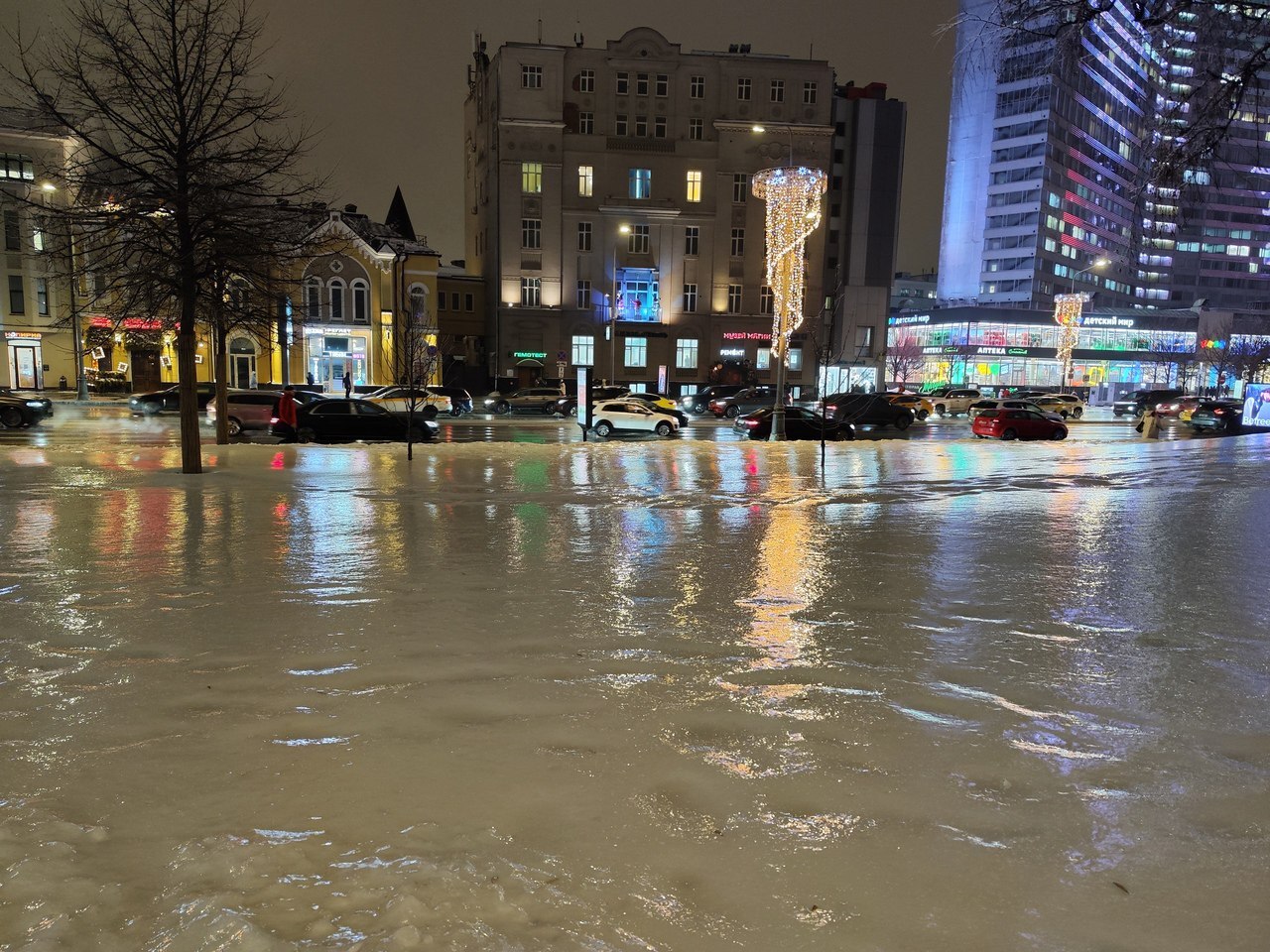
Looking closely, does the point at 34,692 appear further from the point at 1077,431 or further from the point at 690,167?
the point at 690,167

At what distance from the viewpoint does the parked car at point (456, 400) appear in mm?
38719

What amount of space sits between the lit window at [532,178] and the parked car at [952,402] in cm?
3058

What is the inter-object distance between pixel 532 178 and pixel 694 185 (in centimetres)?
1166

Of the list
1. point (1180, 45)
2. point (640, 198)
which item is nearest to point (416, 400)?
point (640, 198)

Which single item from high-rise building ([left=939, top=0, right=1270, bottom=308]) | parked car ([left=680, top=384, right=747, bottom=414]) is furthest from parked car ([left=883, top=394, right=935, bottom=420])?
high-rise building ([left=939, top=0, right=1270, bottom=308])

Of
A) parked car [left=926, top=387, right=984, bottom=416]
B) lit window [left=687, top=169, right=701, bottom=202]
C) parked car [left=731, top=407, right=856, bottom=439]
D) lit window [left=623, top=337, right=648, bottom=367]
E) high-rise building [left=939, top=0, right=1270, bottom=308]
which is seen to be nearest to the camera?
parked car [left=731, top=407, right=856, bottom=439]

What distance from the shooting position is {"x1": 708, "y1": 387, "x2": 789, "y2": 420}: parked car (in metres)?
41.9

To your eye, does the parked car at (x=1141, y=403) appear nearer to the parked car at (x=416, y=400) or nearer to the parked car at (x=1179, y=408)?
the parked car at (x=1179, y=408)

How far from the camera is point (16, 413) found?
26.3m

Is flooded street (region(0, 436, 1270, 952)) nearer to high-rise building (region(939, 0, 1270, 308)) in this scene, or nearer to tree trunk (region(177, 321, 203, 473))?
tree trunk (region(177, 321, 203, 473))

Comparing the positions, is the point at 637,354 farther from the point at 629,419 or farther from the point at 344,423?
the point at 344,423

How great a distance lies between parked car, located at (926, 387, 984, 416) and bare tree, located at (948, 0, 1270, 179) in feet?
124

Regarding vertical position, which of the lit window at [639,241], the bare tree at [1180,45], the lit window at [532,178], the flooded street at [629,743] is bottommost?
the flooded street at [629,743]

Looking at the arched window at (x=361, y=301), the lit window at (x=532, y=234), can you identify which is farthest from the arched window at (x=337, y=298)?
the lit window at (x=532, y=234)
